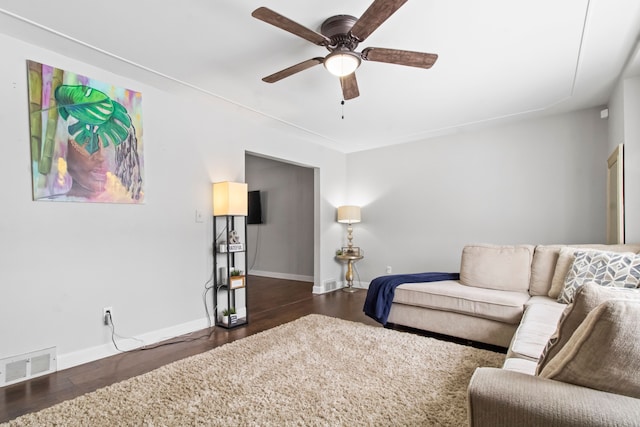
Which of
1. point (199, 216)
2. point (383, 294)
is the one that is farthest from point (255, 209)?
point (383, 294)

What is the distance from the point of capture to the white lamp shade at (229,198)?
3.46 meters

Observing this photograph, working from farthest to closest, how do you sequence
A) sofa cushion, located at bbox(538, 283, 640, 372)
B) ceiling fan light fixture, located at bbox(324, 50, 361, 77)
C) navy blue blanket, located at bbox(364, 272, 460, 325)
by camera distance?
navy blue blanket, located at bbox(364, 272, 460, 325) → ceiling fan light fixture, located at bbox(324, 50, 361, 77) → sofa cushion, located at bbox(538, 283, 640, 372)

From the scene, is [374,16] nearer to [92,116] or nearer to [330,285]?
[92,116]

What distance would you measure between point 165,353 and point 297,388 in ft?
4.52

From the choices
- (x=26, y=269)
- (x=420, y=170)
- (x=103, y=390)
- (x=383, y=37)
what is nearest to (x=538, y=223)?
(x=420, y=170)

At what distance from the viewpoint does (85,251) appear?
268 cm

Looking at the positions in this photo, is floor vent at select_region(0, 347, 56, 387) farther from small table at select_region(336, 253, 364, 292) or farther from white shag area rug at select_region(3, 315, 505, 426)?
small table at select_region(336, 253, 364, 292)

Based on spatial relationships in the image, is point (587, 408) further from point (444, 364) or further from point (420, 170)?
point (420, 170)

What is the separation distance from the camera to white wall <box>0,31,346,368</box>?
2.34 meters

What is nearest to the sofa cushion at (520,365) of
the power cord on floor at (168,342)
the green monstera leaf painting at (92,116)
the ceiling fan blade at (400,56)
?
the ceiling fan blade at (400,56)

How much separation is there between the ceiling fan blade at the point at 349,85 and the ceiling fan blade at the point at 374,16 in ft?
1.34

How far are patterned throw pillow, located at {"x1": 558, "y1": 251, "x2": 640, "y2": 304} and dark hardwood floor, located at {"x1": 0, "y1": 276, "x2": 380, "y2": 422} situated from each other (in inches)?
74.7

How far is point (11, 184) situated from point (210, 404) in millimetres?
2111

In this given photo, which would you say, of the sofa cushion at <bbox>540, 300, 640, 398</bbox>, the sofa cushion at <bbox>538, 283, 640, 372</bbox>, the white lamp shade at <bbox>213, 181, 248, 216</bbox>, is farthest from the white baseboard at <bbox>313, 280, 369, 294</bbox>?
the sofa cushion at <bbox>540, 300, 640, 398</bbox>
